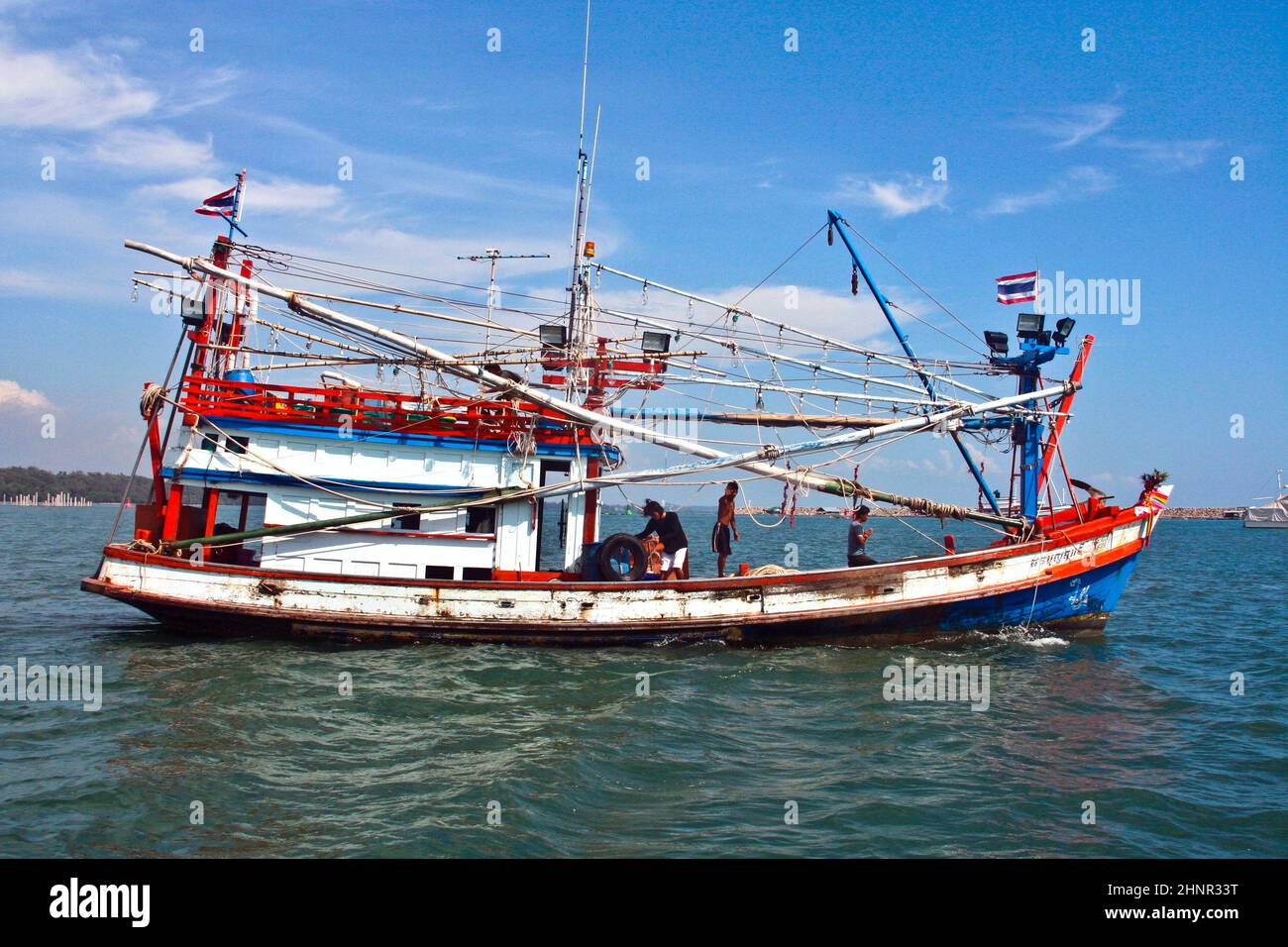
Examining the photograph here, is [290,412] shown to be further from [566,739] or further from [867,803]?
[867,803]

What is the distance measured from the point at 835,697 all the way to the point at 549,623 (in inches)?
186

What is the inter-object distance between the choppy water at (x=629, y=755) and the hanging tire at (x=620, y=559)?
1338 mm

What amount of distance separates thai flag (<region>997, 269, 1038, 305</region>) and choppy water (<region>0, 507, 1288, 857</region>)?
6288 millimetres

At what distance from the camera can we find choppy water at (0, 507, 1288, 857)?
295 inches

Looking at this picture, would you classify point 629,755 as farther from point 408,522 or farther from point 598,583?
point 408,522

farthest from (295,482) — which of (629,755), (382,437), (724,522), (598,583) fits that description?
(629,755)

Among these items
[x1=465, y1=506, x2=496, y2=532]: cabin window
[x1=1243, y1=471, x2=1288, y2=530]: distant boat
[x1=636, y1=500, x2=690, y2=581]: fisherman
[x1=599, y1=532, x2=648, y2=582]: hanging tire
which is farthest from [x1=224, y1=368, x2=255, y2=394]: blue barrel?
[x1=1243, y1=471, x2=1288, y2=530]: distant boat

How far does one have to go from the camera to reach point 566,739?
985 centimetres

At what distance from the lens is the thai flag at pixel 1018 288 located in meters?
16.2

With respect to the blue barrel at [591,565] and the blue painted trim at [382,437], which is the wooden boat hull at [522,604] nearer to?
the blue barrel at [591,565]

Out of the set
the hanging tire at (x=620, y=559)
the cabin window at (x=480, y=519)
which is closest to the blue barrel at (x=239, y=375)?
the cabin window at (x=480, y=519)

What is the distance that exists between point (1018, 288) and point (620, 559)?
9.01 m

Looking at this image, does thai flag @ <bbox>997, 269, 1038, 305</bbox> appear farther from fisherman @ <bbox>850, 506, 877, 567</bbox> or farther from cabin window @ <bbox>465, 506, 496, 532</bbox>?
cabin window @ <bbox>465, 506, 496, 532</bbox>
